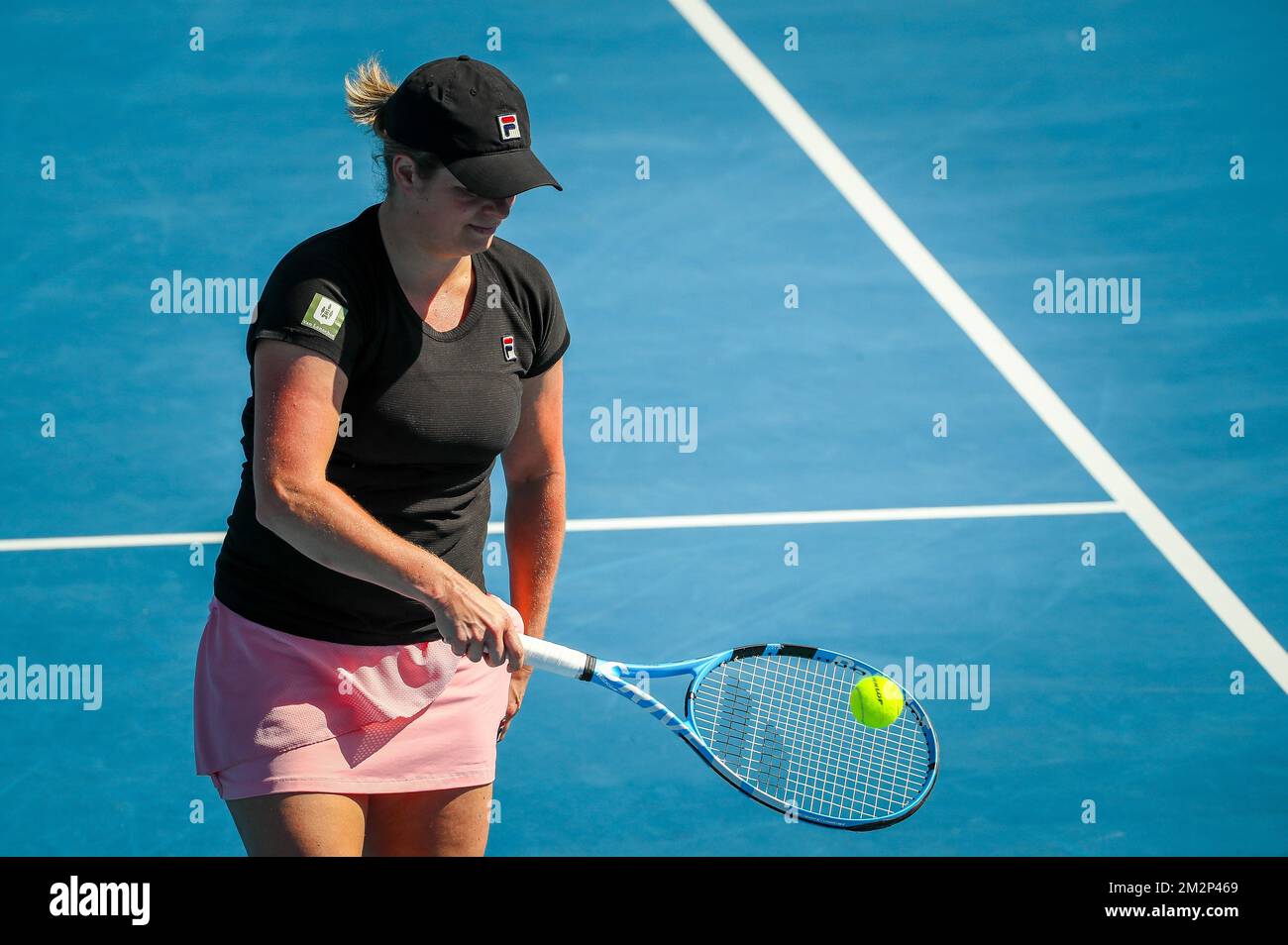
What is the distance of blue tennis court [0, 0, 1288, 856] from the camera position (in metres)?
4.29

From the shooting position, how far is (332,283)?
2.03 meters

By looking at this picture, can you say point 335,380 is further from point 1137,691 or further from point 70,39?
point 70,39

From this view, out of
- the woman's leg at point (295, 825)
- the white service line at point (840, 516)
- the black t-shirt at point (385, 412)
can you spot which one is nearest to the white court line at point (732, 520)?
the white service line at point (840, 516)

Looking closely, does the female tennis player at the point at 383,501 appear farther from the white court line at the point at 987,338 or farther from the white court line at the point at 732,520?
the white court line at the point at 987,338

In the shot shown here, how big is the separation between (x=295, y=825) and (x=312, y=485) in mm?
515

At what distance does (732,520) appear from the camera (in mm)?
4875

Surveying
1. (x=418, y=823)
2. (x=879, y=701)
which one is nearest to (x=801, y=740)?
(x=879, y=701)

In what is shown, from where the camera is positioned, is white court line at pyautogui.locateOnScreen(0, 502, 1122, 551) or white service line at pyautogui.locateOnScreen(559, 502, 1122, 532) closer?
white court line at pyautogui.locateOnScreen(0, 502, 1122, 551)

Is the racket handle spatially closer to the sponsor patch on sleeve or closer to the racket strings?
the racket strings

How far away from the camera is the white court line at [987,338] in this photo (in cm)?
477

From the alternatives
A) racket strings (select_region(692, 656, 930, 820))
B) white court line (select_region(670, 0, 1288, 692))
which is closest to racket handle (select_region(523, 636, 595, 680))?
racket strings (select_region(692, 656, 930, 820))

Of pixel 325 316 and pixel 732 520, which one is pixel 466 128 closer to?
pixel 325 316

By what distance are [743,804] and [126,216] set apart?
3.03 metres
